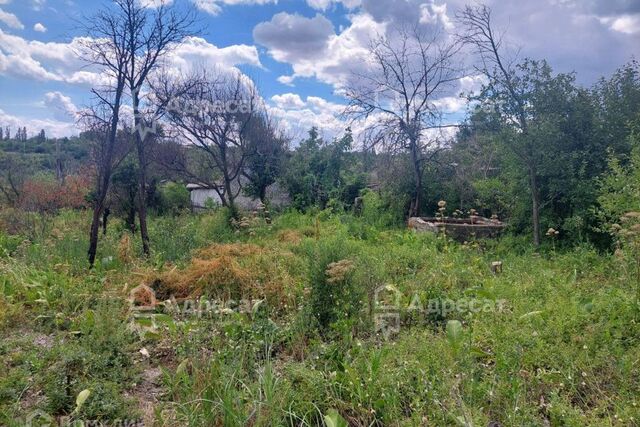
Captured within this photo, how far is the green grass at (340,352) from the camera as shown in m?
2.20

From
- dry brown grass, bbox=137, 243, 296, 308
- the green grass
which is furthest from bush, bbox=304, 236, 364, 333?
Answer: dry brown grass, bbox=137, 243, 296, 308

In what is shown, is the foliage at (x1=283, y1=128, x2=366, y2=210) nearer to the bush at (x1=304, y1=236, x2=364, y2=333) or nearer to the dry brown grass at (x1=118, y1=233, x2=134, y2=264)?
the dry brown grass at (x1=118, y1=233, x2=134, y2=264)

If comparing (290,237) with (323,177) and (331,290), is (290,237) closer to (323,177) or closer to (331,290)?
(331,290)

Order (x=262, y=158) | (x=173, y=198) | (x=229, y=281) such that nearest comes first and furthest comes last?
(x=229, y=281)
(x=262, y=158)
(x=173, y=198)

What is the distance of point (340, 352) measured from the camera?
2.75 metres

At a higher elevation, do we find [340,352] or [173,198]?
[173,198]

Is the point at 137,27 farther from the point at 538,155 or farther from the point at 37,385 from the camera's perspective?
the point at 538,155

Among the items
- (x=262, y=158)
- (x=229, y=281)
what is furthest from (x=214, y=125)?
(x=229, y=281)

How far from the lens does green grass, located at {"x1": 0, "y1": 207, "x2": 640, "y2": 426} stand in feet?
7.22

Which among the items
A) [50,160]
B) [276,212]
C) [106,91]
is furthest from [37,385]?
[50,160]

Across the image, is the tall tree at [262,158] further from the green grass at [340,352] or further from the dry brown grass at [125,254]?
the green grass at [340,352]

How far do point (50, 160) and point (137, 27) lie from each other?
16.4 m

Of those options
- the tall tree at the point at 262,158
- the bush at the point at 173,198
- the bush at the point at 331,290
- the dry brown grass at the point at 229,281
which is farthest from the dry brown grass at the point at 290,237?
the bush at the point at 173,198

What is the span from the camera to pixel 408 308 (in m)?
3.46
